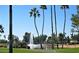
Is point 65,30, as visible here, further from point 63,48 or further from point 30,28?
point 30,28

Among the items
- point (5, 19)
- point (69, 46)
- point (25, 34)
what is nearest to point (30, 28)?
point (25, 34)

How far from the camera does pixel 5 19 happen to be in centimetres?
344

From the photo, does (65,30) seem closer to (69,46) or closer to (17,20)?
(69,46)
